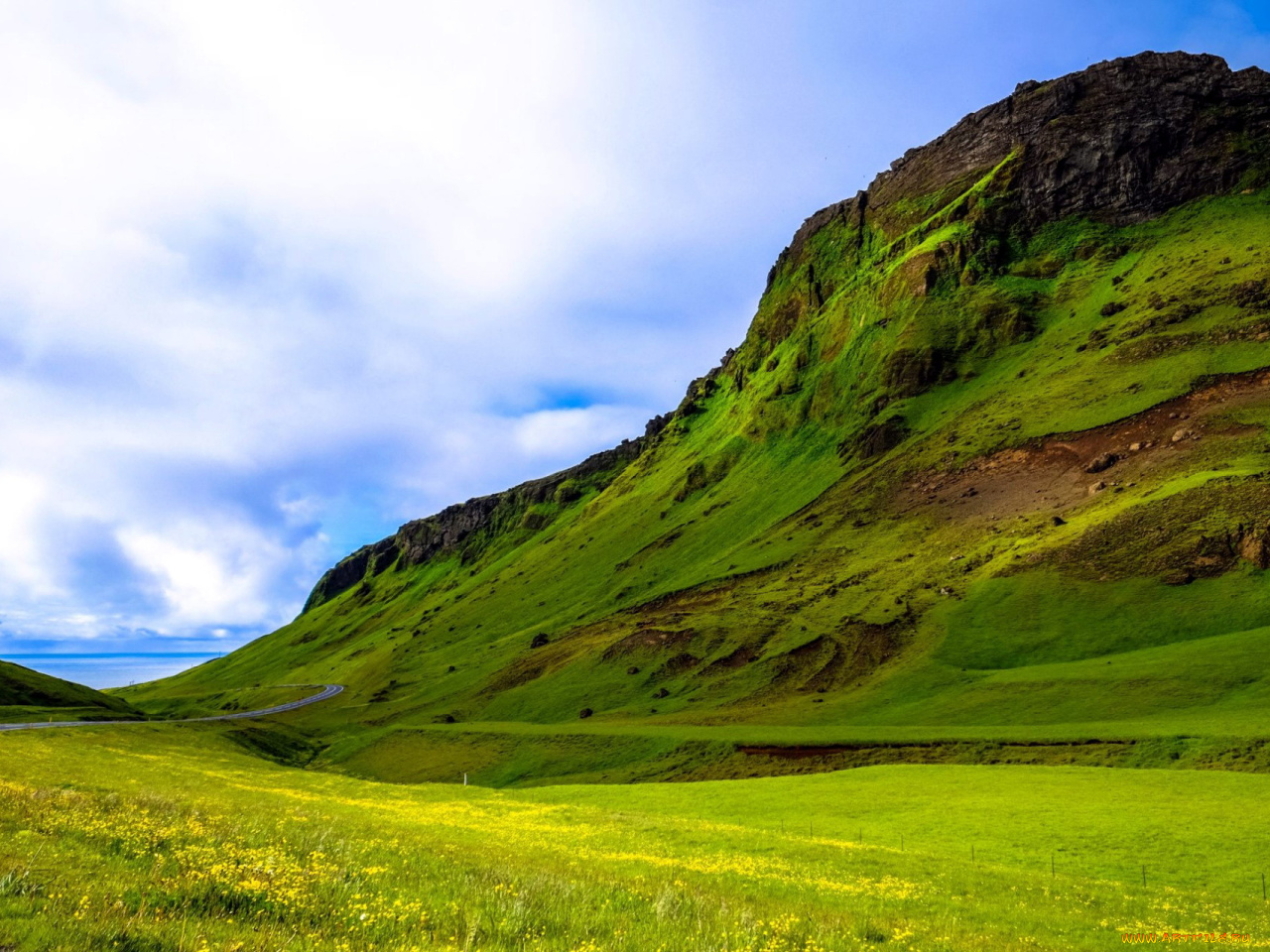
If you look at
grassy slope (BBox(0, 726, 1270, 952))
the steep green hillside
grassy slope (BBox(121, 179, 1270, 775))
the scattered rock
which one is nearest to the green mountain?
the scattered rock

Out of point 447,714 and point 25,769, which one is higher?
point 25,769

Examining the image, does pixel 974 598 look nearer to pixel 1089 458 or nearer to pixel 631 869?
pixel 1089 458

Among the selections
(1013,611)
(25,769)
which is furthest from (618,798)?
(1013,611)

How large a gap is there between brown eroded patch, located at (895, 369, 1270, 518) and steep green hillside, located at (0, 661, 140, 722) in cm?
16004

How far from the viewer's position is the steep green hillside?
333 ft

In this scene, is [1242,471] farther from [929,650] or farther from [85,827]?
[85,827]

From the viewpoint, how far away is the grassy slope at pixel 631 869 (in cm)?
920

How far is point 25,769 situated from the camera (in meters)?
38.4

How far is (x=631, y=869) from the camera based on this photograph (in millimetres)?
20516

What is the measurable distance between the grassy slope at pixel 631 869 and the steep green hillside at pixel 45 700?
62.9m

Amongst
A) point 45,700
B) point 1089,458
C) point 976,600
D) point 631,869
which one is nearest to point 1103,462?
point 1089,458

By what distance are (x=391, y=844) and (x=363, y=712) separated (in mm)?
154591

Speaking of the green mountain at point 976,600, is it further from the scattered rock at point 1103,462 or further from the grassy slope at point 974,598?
the grassy slope at point 974,598

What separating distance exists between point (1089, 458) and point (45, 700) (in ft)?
646
